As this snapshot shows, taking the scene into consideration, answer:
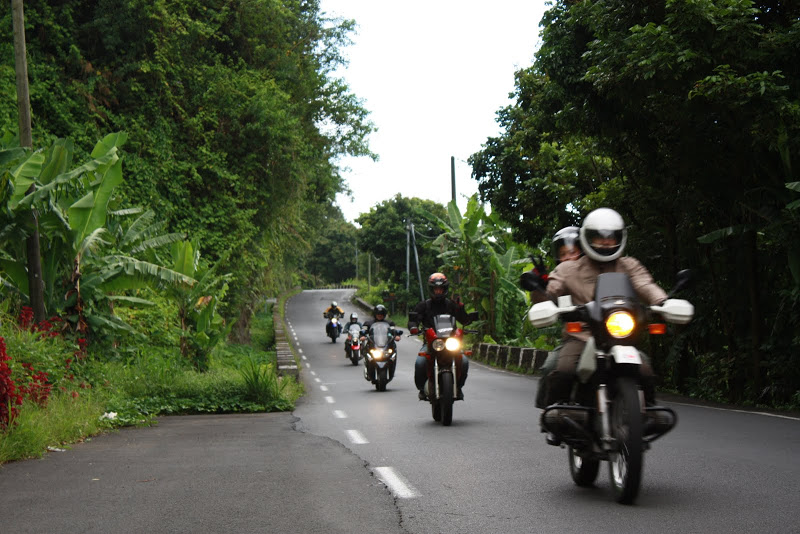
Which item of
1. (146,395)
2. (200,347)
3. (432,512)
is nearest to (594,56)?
(146,395)

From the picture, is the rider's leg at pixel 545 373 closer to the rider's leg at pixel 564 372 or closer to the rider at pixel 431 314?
the rider's leg at pixel 564 372

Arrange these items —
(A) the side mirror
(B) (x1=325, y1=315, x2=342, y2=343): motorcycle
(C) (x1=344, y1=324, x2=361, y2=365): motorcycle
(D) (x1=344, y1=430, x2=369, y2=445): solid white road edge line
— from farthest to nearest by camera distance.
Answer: (B) (x1=325, y1=315, x2=342, y2=343): motorcycle
(C) (x1=344, y1=324, x2=361, y2=365): motorcycle
(D) (x1=344, y1=430, x2=369, y2=445): solid white road edge line
(A) the side mirror

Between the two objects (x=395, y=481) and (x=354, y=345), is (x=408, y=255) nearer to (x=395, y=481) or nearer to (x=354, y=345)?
(x=354, y=345)

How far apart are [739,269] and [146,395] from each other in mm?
10336

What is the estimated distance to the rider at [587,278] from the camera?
641cm

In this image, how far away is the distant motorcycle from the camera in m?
11.5

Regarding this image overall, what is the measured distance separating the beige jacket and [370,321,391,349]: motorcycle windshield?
13.7 m

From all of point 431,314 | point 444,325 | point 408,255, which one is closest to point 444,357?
point 444,325

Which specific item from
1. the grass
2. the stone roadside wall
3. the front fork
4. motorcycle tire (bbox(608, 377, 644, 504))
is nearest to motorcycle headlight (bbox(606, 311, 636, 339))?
motorcycle tire (bbox(608, 377, 644, 504))

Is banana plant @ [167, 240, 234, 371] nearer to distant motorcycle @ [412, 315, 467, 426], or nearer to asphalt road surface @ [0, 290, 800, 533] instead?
asphalt road surface @ [0, 290, 800, 533]

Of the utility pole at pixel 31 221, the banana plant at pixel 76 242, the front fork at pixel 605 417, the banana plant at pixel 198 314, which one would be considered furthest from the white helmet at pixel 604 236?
the banana plant at pixel 198 314

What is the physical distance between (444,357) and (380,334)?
29.0ft

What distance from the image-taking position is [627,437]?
5.68 metres

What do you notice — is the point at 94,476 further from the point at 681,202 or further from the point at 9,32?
the point at 9,32
